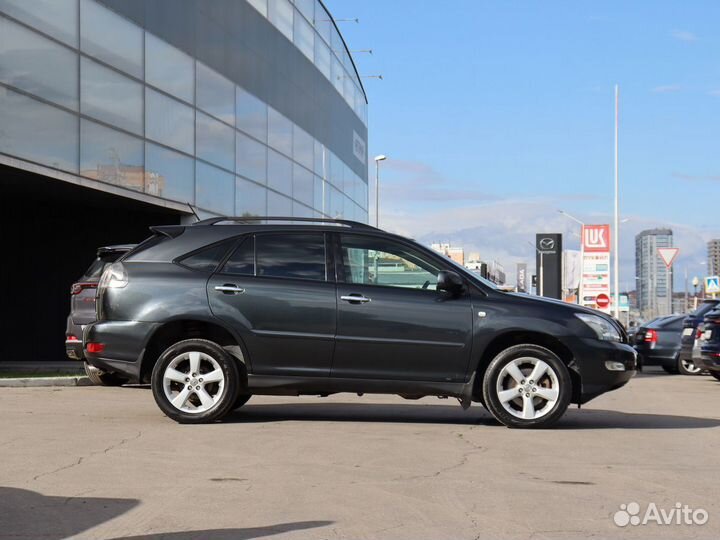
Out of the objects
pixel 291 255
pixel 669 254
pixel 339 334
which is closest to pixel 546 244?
pixel 669 254

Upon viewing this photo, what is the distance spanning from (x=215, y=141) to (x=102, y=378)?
11303mm

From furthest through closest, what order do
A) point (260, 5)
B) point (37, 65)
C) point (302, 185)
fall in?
point (302, 185) < point (260, 5) < point (37, 65)

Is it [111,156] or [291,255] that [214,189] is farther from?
[291,255]

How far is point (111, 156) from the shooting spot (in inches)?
773

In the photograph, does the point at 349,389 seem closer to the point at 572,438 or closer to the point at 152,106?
the point at 572,438

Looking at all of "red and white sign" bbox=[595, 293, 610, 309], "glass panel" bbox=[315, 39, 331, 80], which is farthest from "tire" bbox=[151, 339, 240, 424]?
"red and white sign" bbox=[595, 293, 610, 309]

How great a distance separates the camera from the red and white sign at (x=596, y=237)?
43156mm

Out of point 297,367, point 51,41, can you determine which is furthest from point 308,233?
point 51,41

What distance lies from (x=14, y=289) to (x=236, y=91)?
746 cm

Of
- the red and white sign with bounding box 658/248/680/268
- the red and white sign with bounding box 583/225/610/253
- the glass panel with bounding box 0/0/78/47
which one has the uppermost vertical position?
the glass panel with bounding box 0/0/78/47

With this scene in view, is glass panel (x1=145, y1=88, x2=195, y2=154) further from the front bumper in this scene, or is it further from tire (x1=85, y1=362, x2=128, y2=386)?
the front bumper

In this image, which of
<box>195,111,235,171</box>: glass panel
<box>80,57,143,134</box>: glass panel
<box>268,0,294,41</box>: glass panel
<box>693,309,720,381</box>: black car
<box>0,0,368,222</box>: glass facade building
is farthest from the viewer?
<box>268,0,294,41</box>: glass panel

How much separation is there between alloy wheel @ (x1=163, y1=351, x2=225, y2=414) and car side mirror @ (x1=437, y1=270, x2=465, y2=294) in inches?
83.3

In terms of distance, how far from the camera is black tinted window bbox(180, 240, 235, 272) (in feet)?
32.5
